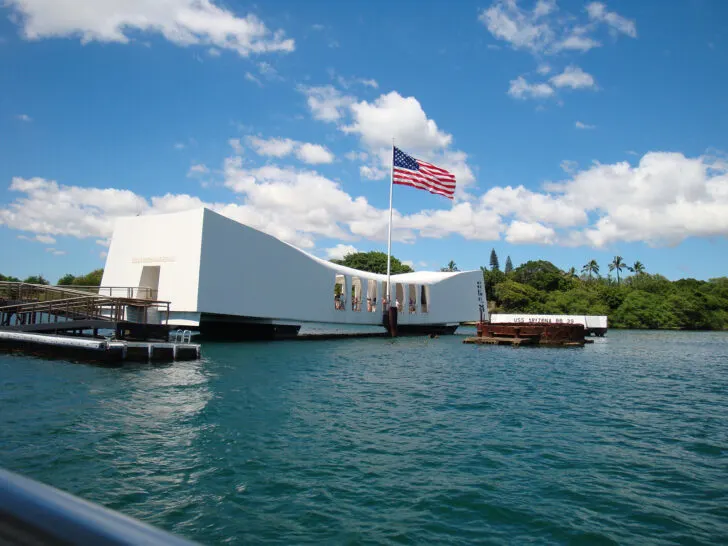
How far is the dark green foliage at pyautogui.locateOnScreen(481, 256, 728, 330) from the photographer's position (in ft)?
243

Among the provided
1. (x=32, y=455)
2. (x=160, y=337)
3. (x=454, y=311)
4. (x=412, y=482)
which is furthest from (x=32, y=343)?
(x=454, y=311)

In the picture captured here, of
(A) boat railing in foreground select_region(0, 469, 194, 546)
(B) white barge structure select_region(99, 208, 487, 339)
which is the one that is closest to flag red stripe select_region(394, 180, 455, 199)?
(B) white barge structure select_region(99, 208, 487, 339)

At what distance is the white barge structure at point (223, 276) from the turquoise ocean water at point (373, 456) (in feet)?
35.3

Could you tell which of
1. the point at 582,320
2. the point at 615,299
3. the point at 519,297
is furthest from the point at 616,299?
the point at 582,320

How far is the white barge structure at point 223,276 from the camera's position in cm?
2525

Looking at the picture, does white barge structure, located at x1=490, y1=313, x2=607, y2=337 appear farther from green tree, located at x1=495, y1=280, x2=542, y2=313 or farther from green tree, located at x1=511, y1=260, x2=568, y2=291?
green tree, located at x1=511, y1=260, x2=568, y2=291

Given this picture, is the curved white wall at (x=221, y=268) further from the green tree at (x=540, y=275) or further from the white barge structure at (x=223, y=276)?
the green tree at (x=540, y=275)

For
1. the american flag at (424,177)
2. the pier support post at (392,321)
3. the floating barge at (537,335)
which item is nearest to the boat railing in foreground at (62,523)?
the american flag at (424,177)

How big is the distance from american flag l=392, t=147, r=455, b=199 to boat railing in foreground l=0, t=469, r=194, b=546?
A: 3239 centimetres

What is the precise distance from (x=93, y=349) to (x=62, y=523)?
1724 centimetres

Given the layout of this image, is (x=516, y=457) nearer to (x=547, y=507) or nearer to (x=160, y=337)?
(x=547, y=507)

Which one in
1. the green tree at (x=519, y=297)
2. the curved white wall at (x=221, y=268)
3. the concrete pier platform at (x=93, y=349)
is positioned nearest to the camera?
the concrete pier platform at (x=93, y=349)

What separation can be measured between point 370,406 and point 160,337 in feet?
37.4

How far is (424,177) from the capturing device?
33125 millimetres
